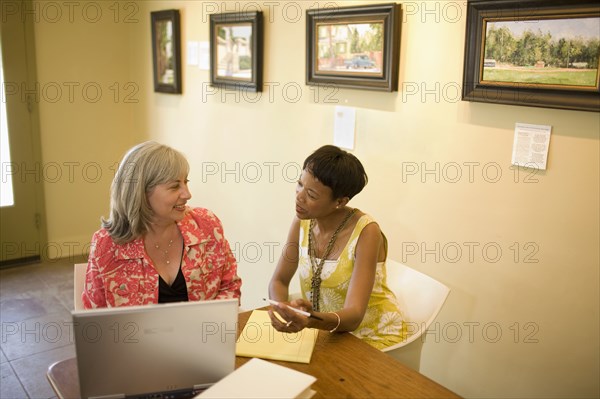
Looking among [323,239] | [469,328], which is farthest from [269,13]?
[469,328]

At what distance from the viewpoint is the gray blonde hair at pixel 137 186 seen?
72.8 inches

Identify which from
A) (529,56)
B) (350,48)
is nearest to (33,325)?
(350,48)

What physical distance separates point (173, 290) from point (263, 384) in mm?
687

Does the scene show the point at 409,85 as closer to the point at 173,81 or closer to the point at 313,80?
the point at 313,80

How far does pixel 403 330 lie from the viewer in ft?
6.59

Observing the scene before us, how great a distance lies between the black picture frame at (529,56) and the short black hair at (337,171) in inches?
24.5

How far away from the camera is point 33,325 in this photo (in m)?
3.49

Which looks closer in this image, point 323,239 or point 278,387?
point 278,387

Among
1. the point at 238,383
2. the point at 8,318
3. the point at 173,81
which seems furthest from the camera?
the point at 173,81

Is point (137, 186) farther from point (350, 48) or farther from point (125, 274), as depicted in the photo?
point (350, 48)

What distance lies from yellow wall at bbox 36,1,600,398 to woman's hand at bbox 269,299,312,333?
1.01m

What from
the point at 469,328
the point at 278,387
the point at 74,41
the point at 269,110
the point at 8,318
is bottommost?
the point at 8,318

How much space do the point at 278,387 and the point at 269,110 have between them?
2.21 metres

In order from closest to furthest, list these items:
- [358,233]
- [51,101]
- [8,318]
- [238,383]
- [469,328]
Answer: [238,383]
[358,233]
[469,328]
[8,318]
[51,101]
